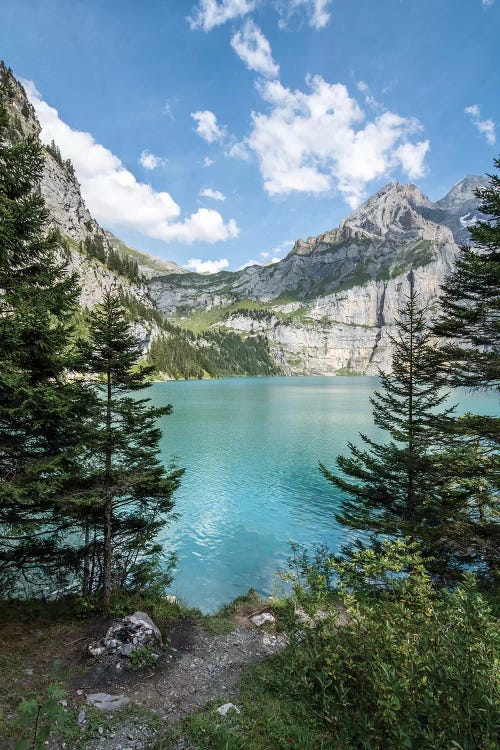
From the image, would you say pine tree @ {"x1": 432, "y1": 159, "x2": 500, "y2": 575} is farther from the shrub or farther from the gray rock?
the gray rock

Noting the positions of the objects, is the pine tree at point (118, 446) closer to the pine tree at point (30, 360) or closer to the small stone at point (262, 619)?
the pine tree at point (30, 360)

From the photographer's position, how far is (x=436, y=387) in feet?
55.1

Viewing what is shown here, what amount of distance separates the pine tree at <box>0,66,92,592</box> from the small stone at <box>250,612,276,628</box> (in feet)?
27.2

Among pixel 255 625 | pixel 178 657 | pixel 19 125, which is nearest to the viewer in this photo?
pixel 178 657

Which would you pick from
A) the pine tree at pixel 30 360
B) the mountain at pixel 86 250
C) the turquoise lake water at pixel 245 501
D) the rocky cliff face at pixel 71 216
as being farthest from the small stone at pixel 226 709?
the rocky cliff face at pixel 71 216

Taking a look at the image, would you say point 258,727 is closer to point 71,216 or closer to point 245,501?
point 245,501

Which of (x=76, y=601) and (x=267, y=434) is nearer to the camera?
(x=76, y=601)

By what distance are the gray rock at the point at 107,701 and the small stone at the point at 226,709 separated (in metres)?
2.15

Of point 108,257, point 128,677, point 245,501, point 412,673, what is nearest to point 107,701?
point 128,677

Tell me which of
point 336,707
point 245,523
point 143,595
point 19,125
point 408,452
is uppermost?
point 19,125

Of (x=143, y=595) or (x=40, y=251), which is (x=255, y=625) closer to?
(x=143, y=595)

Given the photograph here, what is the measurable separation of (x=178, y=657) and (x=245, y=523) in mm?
17008

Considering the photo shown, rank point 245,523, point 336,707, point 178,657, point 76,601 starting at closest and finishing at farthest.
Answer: point 336,707
point 178,657
point 76,601
point 245,523

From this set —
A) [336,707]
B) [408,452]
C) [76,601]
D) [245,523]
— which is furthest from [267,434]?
[336,707]
